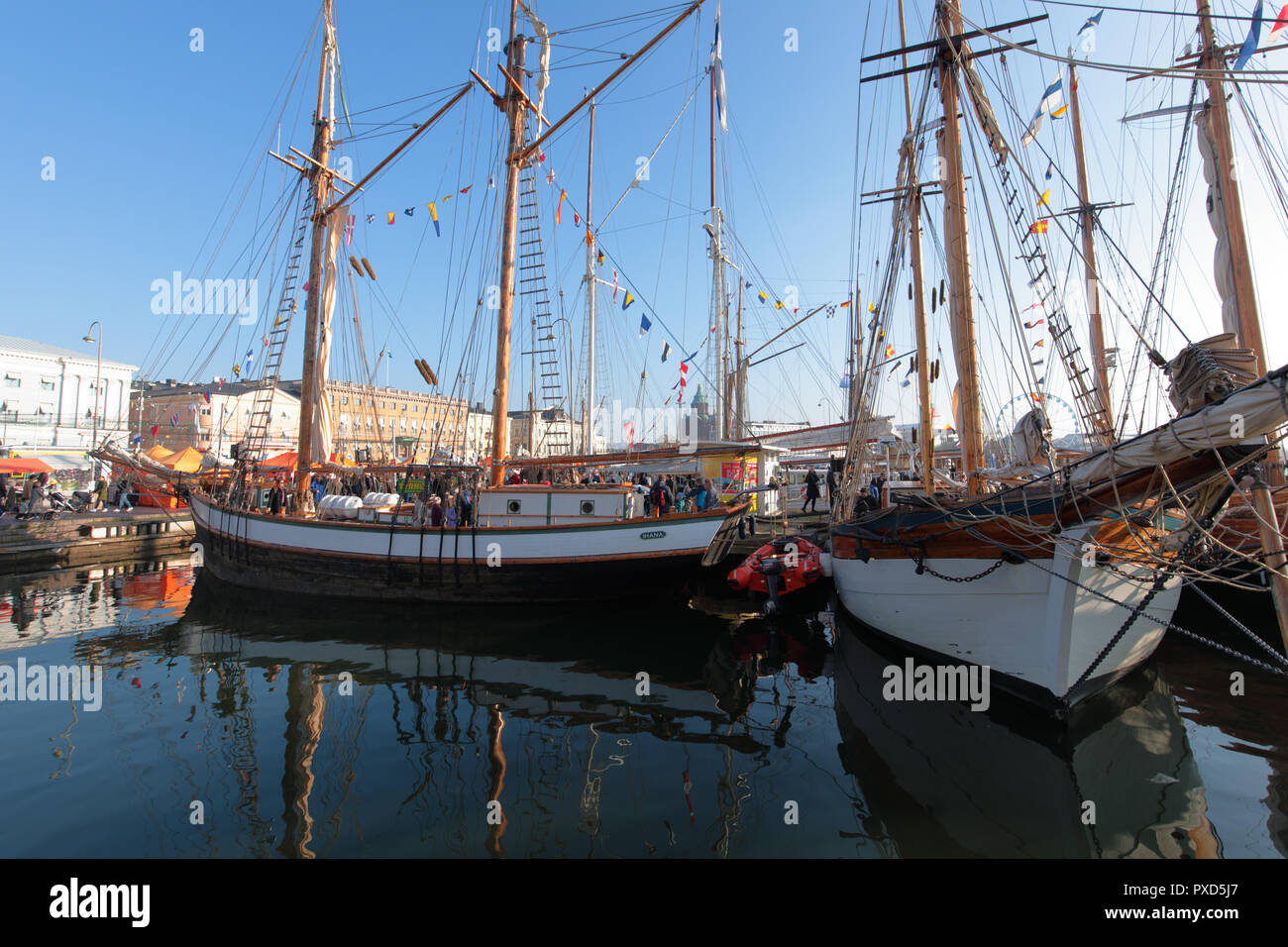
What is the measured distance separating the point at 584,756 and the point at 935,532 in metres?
5.85

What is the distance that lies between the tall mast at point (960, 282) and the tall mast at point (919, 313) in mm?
1165

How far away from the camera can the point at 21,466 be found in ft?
113

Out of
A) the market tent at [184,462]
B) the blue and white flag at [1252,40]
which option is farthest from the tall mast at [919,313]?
the market tent at [184,462]

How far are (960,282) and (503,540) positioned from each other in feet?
36.7

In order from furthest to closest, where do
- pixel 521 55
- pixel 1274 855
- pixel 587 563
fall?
pixel 521 55, pixel 587 563, pixel 1274 855

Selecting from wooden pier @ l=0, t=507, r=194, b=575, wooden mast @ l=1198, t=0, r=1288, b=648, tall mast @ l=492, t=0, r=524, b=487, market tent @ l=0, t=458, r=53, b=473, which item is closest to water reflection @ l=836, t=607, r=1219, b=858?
wooden mast @ l=1198, t=0, r=1288, b=648

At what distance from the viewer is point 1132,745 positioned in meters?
6.94

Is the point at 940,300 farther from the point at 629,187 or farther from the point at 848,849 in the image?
the point at 848,849

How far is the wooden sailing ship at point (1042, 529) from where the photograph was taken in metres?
5.70

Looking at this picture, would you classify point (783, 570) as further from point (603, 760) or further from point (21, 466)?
point (21, 466)

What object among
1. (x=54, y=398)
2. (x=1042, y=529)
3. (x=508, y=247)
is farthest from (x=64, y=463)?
(x=1042, y=529)

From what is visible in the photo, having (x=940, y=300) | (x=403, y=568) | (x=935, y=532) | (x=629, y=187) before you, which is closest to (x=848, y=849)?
(x=935, y=532)

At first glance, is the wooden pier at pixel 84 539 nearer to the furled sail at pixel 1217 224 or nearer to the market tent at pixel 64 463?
the market tent at pixel 64 463

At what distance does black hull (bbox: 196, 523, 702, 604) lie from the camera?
46.4 feet
